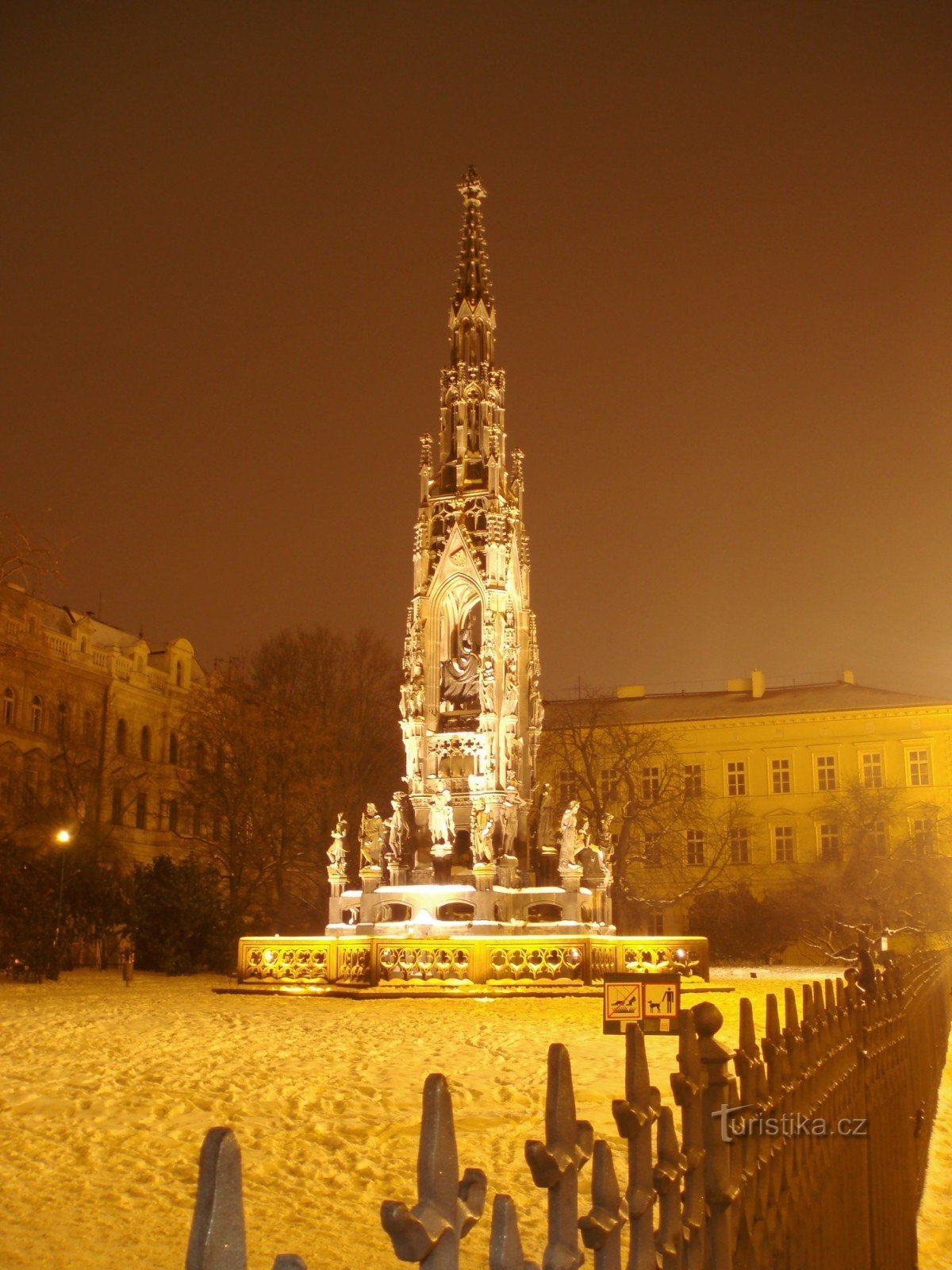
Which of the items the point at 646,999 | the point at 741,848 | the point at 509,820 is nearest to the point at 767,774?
the point at 741,848

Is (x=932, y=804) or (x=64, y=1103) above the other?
(x=932, y=804)

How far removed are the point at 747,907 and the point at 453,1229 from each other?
1656 inches

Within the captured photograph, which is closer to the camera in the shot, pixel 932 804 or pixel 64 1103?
pixel 64 1103

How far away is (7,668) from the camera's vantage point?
1526 inches

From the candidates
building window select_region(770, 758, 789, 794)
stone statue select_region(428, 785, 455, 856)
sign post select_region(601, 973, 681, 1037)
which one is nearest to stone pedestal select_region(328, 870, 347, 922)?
stone statue select_region(428, 785, 455, 856)

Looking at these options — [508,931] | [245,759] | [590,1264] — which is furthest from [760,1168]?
[245,759]

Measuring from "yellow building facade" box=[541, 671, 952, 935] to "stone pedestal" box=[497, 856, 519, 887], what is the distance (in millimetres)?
19332

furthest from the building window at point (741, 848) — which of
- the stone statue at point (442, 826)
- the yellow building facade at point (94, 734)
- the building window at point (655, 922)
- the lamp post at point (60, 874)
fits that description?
Result: the lamp post at point (60, 874)

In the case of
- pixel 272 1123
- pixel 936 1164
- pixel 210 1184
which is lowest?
pixel 936 1164

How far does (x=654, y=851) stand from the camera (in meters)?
42.8

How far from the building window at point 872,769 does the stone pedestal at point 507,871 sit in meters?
30.6

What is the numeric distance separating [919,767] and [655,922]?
1341 cm

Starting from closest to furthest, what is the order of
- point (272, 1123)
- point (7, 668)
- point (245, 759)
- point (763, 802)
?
point (272, 1123)
point (245, 759)
point (7, 668)
point (763, 802)

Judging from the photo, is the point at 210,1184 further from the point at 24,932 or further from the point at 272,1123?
the point at 24,932
